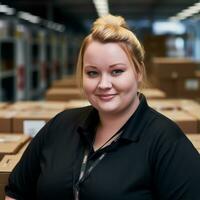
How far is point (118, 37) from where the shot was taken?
1479 mm

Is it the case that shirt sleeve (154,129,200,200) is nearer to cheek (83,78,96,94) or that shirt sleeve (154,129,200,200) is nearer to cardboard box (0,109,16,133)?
cheek (83,78,96,94)

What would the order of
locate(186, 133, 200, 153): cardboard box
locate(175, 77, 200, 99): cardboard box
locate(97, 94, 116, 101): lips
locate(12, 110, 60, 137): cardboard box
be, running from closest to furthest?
locate(97, 94, 116, 101): lips < locate(186, 133, 200, 153): cardboard box < locate(12, 110, 60, 137): cardboard box < locate(175, 77, 200, 99): cardboard box

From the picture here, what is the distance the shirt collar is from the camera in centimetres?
148

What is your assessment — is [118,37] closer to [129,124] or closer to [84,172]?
[129,124]

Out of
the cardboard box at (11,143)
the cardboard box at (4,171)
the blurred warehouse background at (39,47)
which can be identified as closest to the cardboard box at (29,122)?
the cardboard box at (11,143)

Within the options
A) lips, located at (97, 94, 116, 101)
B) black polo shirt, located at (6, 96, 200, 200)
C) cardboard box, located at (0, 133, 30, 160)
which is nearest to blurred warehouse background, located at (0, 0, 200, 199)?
cardboard box, located at (0, 133, 30, 160)

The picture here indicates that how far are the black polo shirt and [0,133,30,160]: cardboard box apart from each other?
18.1 inches

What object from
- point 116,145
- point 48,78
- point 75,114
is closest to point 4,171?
point 75,114

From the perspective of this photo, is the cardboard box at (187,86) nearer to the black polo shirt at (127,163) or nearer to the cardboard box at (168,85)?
the cardboard box at (168,85)

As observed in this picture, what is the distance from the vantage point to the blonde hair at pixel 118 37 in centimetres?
148

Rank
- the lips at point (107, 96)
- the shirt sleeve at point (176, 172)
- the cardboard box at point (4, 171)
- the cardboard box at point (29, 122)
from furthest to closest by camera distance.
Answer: the cardboard box at point (29, 122)
the cardboard box at point (4, 171)
the lips at point (107, 96)
the shirt sleeve at point (176, 172)

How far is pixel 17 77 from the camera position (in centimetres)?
743

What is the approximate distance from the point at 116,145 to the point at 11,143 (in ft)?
3.00

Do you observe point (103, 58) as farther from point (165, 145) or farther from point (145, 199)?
point (145, 199)
